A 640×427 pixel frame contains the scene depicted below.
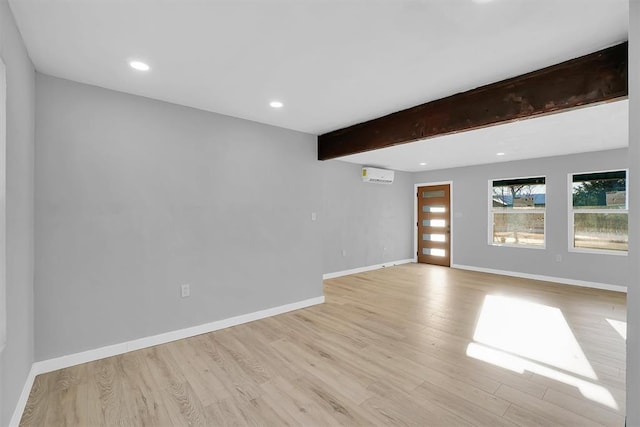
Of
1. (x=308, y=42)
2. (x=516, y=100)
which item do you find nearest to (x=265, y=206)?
(x=308, y=42)

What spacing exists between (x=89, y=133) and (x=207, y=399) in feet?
7.97

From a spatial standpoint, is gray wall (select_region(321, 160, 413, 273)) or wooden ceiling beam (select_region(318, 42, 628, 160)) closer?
wooden ceiling beam (select_region(318, 42, 628, 160))

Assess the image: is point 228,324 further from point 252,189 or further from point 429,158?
point 429,158

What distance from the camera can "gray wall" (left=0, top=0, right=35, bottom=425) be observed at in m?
1.60

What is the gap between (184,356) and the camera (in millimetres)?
2639

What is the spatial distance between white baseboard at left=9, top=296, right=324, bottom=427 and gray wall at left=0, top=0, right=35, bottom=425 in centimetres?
12

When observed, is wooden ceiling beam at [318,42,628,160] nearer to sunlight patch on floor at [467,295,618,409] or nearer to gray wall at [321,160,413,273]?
sunlight patch on floor at [467,295,618,409]

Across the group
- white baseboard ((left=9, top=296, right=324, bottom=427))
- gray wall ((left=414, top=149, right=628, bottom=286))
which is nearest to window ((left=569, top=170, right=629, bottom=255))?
gray wall ((left=414, top=149, right=628, bottom=286))

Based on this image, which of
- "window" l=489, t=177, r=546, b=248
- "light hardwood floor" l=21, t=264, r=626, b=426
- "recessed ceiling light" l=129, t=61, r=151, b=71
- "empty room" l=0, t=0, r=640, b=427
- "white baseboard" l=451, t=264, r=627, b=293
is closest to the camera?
"empty room" l=0, t=0, r=640, b=427

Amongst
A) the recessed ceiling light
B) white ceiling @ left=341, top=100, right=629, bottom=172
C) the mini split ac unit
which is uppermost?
the recessed ceiling light

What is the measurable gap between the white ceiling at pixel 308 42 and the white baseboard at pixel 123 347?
2.36m

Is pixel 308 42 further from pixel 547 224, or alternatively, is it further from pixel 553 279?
pixel 553 279

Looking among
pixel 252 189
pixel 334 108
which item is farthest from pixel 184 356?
pixel 334 108

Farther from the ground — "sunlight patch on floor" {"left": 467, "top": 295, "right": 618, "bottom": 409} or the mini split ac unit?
the mini split ac unit
